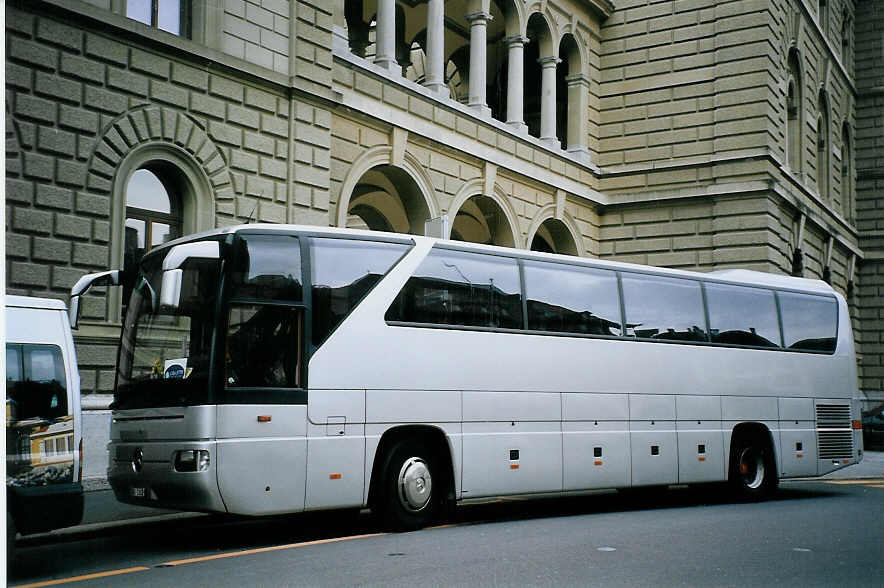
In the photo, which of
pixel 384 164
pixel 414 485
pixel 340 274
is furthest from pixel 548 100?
pixel 414 485

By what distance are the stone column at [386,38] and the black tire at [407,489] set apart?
436 inches

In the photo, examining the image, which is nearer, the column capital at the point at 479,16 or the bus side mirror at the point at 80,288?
the bus side mirror at the point at 80,288

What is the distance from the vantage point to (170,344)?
976 cm

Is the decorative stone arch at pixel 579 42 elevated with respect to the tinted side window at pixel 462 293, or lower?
elevated

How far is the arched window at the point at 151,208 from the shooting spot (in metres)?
15.1

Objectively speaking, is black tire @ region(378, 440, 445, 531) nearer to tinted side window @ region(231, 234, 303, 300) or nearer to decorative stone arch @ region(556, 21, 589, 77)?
tinted side window @ region(231, 234, 303, 300)

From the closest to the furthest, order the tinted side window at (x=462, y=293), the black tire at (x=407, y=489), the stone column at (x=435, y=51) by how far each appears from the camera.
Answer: the black tire at (x=407, y=489) → the tinted side window at (x=462, y=293) → the stone column at (x=435, y=51)

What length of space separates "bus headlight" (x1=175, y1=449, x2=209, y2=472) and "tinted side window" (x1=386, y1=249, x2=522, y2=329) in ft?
7.90

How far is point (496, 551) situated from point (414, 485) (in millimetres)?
2008

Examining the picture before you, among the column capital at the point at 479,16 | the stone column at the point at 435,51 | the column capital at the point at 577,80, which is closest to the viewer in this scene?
the stone column at the point at 435,51

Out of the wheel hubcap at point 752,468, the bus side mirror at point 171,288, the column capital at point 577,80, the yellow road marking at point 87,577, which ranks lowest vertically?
the yellow road marking at point 87,577

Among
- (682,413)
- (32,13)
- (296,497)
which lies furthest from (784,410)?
(32,13)

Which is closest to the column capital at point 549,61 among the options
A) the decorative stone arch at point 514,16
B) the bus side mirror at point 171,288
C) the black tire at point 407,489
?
the decorative stone arch at point 514,16

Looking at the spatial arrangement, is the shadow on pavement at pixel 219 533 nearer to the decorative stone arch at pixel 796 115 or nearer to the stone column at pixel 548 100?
the stone column at pixel 548 100
